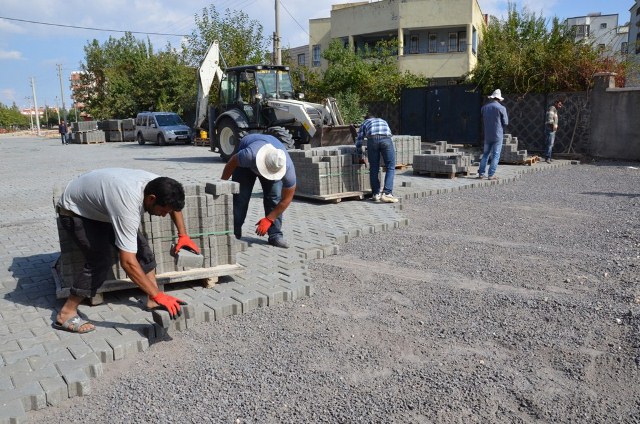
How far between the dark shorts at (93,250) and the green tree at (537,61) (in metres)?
16.4

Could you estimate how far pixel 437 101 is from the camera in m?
19.7

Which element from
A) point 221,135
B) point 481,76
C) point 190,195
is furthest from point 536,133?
point 190,195

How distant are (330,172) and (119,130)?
95.5ft

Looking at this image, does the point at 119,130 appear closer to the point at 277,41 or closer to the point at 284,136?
the point at 277,41

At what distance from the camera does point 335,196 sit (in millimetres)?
9406

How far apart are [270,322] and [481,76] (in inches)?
650

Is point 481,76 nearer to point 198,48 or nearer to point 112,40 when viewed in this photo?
point 198,48

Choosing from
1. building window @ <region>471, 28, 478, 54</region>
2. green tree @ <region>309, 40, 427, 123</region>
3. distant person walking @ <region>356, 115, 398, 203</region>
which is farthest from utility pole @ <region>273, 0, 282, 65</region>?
distant person walking @ <region>356, 115, 398, 203</region>

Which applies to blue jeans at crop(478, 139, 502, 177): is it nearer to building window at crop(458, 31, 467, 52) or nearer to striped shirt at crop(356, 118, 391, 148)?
striped shirt at crop(356, 118, 391, 148)

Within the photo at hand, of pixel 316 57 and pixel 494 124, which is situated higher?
pixel 316 57

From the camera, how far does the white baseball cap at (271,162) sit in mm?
5977

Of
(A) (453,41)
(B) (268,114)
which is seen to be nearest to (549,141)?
(B) (268,114)

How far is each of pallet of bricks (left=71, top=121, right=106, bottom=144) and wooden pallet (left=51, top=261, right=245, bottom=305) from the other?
31.9 meters

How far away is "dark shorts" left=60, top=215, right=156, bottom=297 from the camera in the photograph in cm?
408
